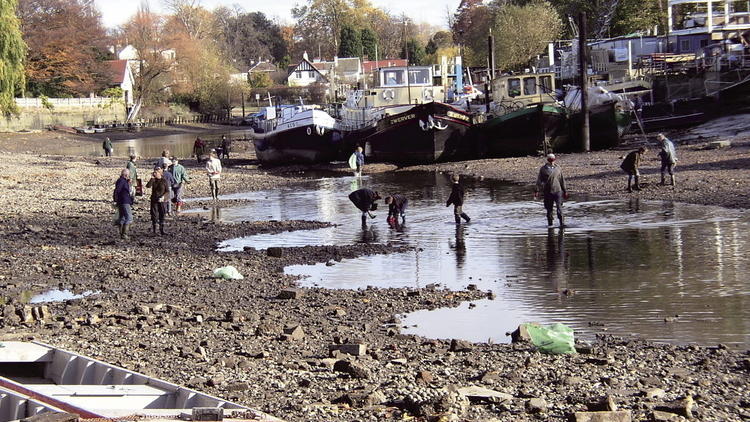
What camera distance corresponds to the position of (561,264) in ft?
57.1

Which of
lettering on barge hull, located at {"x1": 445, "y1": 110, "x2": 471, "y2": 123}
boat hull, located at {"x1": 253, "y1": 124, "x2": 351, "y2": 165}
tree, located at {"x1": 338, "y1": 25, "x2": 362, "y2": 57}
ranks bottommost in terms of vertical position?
boat hull, located at {"x1": 253, "y1": 124, "x2": 351, "y2": 165}

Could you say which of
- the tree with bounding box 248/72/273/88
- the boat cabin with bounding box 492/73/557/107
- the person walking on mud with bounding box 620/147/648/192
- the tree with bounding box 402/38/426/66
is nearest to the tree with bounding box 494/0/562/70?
the boat cabin with bounding box 492/73/557/107

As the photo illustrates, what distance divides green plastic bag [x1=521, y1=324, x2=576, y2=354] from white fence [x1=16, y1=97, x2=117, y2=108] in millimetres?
67975

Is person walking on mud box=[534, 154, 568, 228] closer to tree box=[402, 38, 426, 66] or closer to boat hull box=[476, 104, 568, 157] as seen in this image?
boat hull box=[476, 104, 568, 157]

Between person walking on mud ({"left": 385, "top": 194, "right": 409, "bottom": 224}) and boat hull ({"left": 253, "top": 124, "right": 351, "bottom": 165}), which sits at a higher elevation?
boat hull ({"left": 253, "top": 124, "right": 351, "bottom": 165})

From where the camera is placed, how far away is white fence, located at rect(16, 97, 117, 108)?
76838 millimetres

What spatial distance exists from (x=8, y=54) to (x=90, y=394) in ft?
153

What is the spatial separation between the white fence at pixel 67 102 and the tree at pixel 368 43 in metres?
37.9

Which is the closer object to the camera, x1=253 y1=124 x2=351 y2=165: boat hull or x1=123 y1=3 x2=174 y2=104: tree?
x1=253 y1=124 x2=351 y2=165: boat hull

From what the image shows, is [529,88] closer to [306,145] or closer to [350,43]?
[306,145]

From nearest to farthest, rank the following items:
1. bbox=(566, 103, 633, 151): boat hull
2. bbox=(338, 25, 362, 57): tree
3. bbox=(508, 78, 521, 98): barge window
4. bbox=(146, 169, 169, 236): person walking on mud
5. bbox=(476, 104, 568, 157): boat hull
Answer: bbox=(146, 169, 169, 236): person walking on mud, bbox=(566, 103, 633, 151): boat hull, bbox=(476, 104, 568, 157): boat hull, bbox=(508, 78, 521, 98): barge window, bbox=(338, 25, 362, 57): tree

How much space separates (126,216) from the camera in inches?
816

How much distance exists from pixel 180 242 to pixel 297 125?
2744 centimetres

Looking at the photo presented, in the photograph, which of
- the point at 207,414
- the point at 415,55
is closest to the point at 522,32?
the point at 415,55
